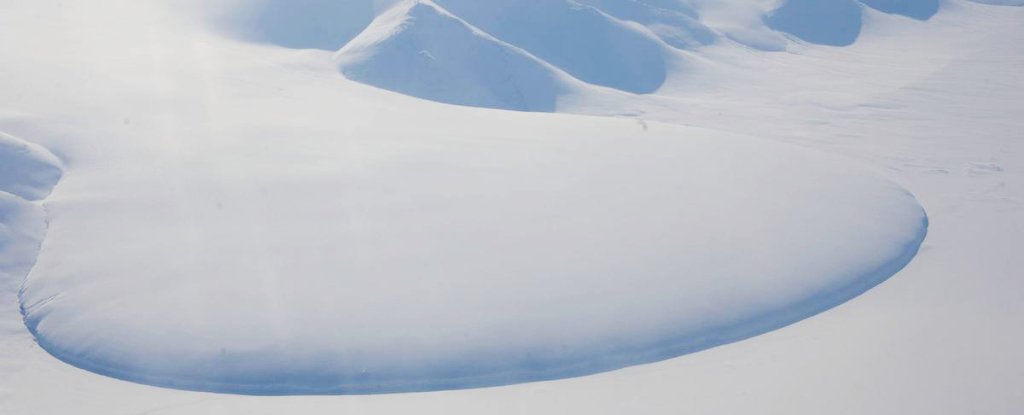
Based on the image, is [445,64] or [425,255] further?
[445,64]

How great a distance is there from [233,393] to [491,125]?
7454 millimetres

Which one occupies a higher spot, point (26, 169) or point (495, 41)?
point (26, 169)

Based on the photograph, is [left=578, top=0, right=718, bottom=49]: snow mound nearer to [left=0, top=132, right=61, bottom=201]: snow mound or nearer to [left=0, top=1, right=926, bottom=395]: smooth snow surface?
[left=0, top=1, right=926, bottom=395]: smooth snow surface

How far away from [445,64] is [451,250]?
937 cm

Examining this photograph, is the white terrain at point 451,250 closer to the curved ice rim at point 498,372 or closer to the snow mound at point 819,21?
the curved ice rim at point 498,372

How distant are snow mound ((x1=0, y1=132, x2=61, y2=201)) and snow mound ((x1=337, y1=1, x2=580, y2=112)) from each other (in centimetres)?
760

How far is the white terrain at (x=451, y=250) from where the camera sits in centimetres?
773

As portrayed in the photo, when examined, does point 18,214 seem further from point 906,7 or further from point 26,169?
point 906,7

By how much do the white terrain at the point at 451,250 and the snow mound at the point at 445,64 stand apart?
0.10 m

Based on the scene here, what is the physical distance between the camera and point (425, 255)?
30.8 ft

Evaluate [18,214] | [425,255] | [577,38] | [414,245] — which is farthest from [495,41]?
[18,214]

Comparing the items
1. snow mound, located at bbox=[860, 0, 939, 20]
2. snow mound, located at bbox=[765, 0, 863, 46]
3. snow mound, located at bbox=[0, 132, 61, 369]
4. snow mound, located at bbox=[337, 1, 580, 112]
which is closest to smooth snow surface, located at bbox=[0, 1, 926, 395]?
snow mound, located at bbox=[0, 132, 61, 369]

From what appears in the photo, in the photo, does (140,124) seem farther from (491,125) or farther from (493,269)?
(493,269)

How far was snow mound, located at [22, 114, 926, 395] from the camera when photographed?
26.0ft
